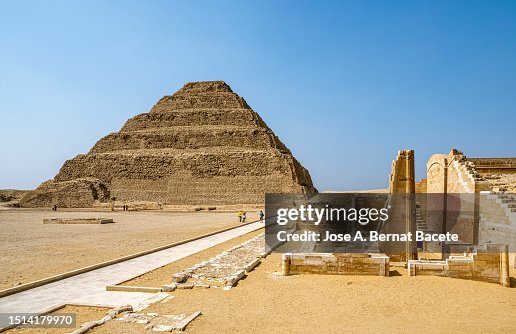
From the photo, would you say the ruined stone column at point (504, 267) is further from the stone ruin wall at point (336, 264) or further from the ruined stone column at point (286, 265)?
the ruined stone column at point (286, 265)

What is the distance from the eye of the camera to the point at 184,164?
5853cm

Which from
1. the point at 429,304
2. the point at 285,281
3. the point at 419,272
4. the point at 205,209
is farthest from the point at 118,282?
the point at 205,209

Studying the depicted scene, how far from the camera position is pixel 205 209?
4078cm

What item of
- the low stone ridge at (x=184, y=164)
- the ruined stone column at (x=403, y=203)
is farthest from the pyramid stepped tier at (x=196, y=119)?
the ruined stone column at (x=403, y=203)

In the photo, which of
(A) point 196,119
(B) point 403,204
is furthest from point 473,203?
(A) point 196,119

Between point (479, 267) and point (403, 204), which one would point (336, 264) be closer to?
point (403, 204)

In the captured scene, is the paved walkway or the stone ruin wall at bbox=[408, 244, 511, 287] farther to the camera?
the stone ruin wall at bbox=[408, 244, 511, 287]

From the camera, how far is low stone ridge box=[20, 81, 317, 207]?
173 ft

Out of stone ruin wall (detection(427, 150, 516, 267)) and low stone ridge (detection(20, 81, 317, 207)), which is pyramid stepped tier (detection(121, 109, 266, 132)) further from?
stone ruin wall (detection(427, 150, 516, 267))

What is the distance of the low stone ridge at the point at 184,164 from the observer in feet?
173

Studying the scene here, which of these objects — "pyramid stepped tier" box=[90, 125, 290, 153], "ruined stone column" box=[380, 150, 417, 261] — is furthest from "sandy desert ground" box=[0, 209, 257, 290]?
"pyramid stepped tier" box=[90, 125, 290, 153]

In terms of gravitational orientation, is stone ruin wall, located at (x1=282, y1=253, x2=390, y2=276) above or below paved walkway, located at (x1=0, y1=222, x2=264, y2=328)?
above

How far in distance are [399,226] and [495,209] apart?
2.57 metres

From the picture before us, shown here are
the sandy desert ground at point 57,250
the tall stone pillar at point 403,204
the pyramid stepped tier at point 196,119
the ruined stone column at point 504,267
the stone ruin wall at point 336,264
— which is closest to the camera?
the ruined stone column at point 504,267
